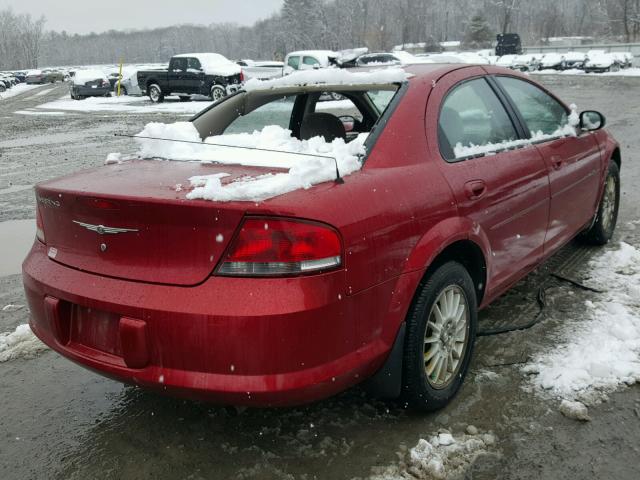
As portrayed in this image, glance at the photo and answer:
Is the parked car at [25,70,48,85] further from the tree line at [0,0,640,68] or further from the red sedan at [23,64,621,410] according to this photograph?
the red sedan at [23,64,621,410]

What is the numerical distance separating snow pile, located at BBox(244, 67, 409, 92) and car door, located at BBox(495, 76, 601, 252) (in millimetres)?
888

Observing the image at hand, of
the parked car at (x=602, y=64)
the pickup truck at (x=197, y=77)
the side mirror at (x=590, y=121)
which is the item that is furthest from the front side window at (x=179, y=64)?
the parked car at (x=602, y=64)

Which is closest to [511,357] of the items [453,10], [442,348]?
[442,348]

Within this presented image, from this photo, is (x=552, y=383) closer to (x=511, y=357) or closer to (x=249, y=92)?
(x=511, y=357)

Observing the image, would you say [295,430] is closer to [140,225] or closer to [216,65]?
[140,225]

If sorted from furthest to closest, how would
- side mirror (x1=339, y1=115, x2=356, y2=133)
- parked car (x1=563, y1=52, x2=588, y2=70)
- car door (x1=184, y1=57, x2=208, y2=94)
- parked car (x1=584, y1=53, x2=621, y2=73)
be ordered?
parked car (x1=563, y1=52, x2=588, y2=70) → parked car (x1=584, y1=53, x2=621, y2=73) → car door (x1=184, y1=57, x2=208, y2=94) → side mirror (x1=339, y1=115, x2=356, y2=133)

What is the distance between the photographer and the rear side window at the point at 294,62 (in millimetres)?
26375

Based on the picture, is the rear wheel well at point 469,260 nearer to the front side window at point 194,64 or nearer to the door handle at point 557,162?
the door handle at point 557,162

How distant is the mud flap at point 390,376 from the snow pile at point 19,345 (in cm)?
218

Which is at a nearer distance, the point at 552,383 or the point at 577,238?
the point at 552,383

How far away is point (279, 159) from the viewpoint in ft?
8.61

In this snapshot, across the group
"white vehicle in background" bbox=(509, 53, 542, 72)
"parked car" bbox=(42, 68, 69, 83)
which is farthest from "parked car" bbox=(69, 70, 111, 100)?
"parked car" bbox=(42, 68, 69, 83)

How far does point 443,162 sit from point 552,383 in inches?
48.4

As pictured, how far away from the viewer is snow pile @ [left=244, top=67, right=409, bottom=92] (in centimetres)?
299
